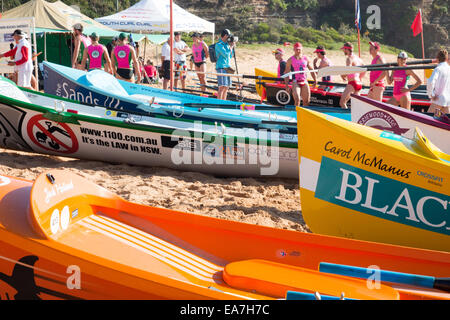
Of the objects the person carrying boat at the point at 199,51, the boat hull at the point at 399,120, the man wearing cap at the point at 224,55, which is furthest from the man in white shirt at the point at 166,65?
the boat hull at the point at 399,120

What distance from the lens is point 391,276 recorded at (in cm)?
326

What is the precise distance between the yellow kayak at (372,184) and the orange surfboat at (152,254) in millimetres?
966

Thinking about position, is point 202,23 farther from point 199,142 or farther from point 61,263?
point 61,263

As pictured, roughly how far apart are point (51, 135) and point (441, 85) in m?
5.45

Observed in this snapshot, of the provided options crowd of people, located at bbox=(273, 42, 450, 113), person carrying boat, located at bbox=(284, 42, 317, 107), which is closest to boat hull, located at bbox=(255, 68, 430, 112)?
crowd of people, located at bbox=(273, 42, 450, 113)

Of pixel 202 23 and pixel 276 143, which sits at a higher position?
pixel 202 23

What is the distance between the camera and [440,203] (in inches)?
167

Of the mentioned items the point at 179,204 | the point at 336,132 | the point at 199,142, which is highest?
the point at 336,132

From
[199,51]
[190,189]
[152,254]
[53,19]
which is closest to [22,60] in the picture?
[199,51]

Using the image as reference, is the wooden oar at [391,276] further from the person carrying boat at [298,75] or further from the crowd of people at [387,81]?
the person carrying boat at [298,75]

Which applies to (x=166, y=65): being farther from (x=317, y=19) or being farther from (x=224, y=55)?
(x=317, y=19)

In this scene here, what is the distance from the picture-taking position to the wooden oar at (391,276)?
3211 mm
